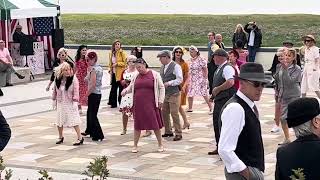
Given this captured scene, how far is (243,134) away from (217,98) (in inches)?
169

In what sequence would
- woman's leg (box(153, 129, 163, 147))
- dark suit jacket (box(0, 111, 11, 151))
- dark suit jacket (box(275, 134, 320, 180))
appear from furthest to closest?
woman's leg (box(153, 129, 163, 147)), dark suit jacket (box(0, 111, 11, 151)), dark suit jacket (box(275, 134, 320, 180))

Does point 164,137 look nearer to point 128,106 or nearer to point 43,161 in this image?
point 128,106

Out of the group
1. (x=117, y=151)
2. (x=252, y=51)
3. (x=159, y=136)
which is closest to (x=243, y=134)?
(x=159, y=136)

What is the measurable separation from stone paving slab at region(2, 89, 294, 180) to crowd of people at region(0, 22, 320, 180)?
255mm

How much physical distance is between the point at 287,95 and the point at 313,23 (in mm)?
29165

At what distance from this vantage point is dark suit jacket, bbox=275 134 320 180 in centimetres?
410

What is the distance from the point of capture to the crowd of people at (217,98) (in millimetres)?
4262

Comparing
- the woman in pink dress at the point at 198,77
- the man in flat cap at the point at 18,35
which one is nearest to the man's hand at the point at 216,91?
the woman in pink dress at the point at 198,77

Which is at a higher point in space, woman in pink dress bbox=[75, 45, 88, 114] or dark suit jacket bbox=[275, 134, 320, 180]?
dark suit jacket bbox=[275, 134, 320, 180]

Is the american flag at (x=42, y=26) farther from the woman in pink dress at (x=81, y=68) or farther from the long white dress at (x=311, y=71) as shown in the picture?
the long white dress at (x=311, y=71)

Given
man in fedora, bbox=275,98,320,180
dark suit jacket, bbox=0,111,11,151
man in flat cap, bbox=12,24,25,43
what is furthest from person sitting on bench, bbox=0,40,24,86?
man in fedora, bbox=275,98,320,180

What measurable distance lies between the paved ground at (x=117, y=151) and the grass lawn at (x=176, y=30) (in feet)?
53.1

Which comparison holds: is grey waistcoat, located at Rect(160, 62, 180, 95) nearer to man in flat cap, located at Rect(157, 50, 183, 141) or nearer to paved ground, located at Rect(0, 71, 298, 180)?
man in flat cap, located at Rect(157, 50, 183, 141)

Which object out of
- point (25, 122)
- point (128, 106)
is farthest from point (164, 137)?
point (25, 122)
